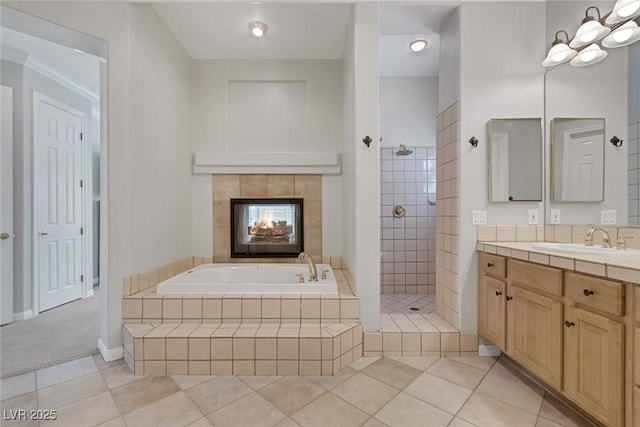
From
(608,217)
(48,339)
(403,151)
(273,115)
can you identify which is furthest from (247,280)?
(608,217)

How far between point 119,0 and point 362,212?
238 cm

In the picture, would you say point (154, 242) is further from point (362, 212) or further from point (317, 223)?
point (362, 212)

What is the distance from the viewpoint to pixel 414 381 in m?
1.78

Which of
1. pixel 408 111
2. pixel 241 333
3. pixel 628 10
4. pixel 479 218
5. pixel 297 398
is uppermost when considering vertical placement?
pixel 408 111

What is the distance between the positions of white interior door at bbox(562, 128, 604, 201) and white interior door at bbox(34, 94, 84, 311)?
4813mm

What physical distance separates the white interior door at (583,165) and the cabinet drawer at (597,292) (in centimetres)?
89

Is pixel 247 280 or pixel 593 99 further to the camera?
pixel 247 280

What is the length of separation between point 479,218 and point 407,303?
135cm

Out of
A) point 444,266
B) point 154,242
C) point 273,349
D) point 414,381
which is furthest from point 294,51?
point 414,381

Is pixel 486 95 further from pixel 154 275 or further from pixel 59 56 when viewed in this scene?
pixel 59 56

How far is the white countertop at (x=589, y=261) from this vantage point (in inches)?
44.4

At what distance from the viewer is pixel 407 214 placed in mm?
3533

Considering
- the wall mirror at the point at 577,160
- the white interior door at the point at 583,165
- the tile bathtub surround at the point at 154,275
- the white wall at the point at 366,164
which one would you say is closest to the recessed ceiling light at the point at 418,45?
the white wall at the point at 366,164

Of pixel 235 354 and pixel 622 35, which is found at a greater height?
pixel 622 35
